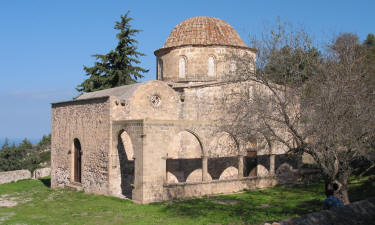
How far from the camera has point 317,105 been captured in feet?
39.5

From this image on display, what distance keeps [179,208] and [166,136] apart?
3.32m

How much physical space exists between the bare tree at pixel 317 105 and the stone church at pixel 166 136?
7.13 ft

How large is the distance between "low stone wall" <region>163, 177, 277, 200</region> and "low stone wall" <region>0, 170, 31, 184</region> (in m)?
14.1

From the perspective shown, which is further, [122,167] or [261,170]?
[261,170]

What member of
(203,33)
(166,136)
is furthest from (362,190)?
(203,33)

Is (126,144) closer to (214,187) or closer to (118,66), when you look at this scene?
(214,187)

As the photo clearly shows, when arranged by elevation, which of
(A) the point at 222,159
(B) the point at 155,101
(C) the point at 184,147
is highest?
(B) the point at 155,101

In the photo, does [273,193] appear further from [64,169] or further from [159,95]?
[64,169]

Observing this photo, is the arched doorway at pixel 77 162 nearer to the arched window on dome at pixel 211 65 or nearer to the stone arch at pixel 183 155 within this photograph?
the stone arch at pixel 183 155

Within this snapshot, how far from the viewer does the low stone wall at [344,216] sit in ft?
24.2

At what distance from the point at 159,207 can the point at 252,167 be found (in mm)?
9670

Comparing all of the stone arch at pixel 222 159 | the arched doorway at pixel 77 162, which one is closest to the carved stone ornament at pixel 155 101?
the stone arch at pixel 222 159

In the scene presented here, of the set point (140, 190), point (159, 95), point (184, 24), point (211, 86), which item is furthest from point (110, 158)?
point (184, 24)

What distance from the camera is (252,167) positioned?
2330 cm
